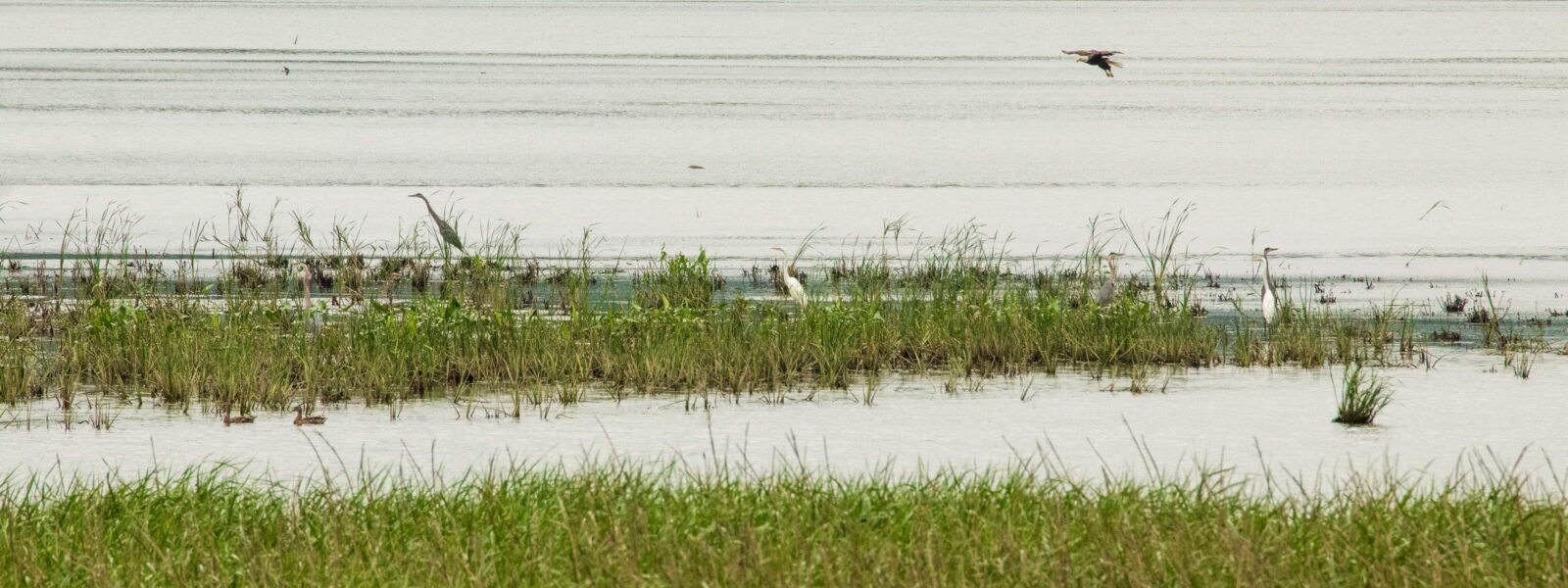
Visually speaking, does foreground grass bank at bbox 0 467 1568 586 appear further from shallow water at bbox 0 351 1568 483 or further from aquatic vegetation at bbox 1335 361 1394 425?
aquatic vegetation at bbox 1335 361 1394 425

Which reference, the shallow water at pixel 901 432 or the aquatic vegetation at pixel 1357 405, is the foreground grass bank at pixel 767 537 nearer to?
the shallow water at pixel 901 432

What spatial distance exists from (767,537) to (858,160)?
19.1 meters

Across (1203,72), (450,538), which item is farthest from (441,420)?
(1203,72)

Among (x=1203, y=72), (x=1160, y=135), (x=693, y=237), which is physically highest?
(x=1203, y=72)

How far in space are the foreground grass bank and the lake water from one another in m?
1.28

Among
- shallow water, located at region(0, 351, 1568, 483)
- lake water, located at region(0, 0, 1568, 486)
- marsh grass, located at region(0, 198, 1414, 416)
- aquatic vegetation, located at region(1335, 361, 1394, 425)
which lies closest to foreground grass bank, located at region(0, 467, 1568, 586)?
shallow water, located at region(0, 351, 1568, 483)

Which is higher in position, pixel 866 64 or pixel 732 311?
pixel 866 64

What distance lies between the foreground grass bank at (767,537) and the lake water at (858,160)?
1.28 m

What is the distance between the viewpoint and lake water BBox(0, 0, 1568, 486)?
7.55 metres

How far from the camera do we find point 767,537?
16.1ft

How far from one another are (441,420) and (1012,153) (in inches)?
723

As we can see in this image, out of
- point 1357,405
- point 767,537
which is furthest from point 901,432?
point 767,537

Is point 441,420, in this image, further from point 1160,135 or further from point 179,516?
point 1160,135

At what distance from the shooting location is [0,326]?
30.9 ft
